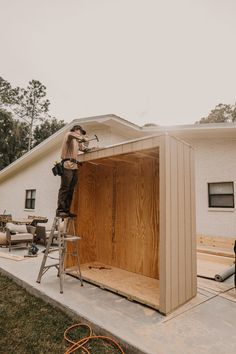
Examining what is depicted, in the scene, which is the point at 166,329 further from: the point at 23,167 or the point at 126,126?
the point at 23,167

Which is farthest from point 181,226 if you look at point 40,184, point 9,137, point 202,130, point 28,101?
point 28,101

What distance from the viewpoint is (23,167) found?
609 inches


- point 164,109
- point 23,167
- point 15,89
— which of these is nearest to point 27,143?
point 15,89

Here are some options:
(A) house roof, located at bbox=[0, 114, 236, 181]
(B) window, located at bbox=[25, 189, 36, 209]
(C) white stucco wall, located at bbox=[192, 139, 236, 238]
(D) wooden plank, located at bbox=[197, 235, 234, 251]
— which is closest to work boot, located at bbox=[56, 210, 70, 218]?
(A) house roof, located at bbox=[0, 114, 236, 181]

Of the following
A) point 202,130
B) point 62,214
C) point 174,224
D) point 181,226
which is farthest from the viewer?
point 202,130

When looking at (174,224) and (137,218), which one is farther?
(137,218)

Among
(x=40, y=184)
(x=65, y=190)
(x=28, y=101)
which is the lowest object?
(x=65, y=190)

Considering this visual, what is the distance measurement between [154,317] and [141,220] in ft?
7.51

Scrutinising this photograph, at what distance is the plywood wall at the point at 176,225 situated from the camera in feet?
11.6

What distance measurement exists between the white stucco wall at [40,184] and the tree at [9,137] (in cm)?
828

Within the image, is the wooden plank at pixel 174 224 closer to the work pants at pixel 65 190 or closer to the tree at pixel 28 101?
the work pants at pixel 65 190

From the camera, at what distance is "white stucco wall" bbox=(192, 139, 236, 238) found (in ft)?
27.1

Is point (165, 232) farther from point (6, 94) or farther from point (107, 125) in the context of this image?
point (6, 94)

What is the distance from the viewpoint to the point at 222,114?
3011 centimetres
